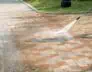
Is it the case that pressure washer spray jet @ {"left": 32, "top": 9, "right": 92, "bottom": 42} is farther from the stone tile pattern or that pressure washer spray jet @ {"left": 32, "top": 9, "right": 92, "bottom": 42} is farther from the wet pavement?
the stone tile pattern

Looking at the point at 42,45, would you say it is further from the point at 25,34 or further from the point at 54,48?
the point at 25,34

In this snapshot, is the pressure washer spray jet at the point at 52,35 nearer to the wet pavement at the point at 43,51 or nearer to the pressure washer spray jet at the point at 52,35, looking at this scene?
the pressure washer spray jet at the point at 52,35

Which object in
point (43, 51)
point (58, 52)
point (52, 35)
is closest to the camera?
point (58, 52)

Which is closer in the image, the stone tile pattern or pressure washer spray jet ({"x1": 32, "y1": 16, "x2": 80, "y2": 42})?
the stone tile pattern

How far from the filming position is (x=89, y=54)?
9945 mm

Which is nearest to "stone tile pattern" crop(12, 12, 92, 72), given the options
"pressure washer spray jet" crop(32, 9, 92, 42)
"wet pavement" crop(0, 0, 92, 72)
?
"wet pavement" crop(0, 0, 92, 72)

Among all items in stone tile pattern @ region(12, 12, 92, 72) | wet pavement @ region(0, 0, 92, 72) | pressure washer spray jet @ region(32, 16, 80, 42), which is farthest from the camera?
pressure washer spray jet @ region(32, 16, 80, 42)

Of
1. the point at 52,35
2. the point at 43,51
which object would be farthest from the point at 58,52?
the point at 52,35

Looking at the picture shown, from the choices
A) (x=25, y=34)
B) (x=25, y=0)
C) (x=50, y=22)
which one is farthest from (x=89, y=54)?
(x=25, y=0)

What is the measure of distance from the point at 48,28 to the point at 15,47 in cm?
414

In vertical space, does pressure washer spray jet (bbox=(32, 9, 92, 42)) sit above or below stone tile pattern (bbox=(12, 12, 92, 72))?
below

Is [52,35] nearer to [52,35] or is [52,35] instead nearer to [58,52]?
[52,35]

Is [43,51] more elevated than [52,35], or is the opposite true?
[43,51]

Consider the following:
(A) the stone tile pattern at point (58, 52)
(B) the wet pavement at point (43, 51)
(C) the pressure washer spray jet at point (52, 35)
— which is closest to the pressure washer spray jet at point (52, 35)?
(C) the pressure washer spray jet at point (52, 35)
